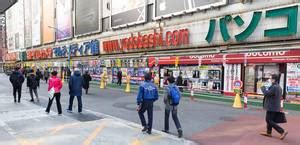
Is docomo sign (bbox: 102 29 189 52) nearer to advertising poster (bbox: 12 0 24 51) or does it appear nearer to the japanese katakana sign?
the japanese katakana sign

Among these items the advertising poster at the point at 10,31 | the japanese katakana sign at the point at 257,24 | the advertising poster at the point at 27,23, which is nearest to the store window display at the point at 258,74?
the japanese katakana sign at the point at 257,24

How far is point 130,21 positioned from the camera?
31234 millimetres

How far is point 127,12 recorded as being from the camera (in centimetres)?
3175

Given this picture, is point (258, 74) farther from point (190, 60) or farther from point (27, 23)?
point (27, 23)

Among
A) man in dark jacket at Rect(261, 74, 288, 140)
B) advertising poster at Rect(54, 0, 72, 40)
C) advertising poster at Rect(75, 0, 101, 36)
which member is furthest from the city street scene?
advertising poster at Rect(54, 0, 72, 40)

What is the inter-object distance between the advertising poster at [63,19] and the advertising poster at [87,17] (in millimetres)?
3106

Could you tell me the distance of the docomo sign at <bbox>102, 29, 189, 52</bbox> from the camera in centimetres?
2466

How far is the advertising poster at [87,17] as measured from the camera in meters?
37.8

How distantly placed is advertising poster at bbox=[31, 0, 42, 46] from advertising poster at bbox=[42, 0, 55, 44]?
2.56 metres

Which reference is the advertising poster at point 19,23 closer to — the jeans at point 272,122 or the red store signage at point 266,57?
the red store signage at point 266,57

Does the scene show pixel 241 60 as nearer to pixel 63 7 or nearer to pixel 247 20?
pixel 247 20

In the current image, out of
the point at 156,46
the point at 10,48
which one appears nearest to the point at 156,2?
the point at 156,46

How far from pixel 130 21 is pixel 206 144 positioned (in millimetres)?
24676

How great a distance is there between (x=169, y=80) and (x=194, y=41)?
616 inches
